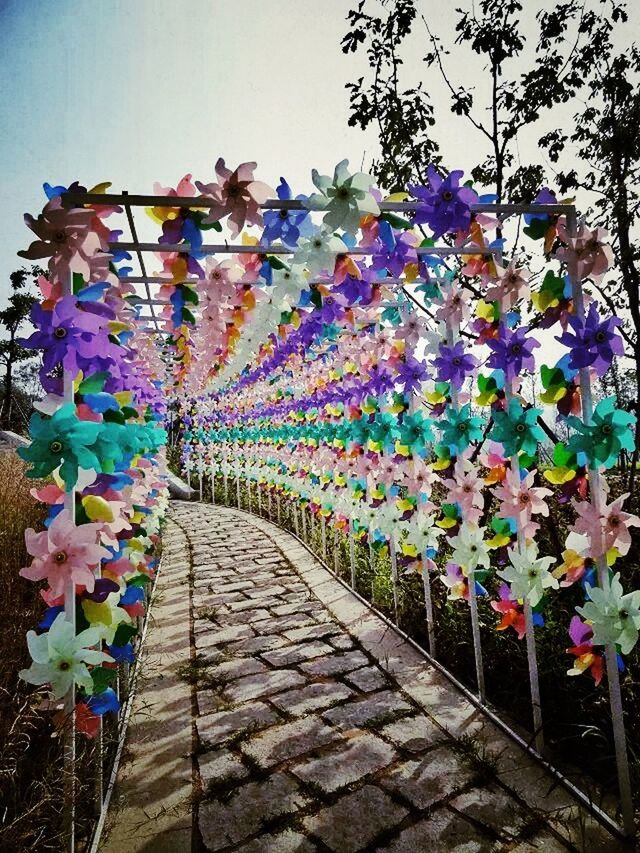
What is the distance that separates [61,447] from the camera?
177 cm

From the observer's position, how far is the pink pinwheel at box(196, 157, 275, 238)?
2057 mm

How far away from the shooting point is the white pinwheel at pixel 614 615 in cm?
193

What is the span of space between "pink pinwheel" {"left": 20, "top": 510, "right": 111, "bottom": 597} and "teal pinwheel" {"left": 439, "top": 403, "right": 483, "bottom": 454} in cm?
201

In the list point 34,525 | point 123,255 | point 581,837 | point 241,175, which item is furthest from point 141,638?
point 241,175

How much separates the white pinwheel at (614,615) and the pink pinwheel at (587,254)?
4.08ft

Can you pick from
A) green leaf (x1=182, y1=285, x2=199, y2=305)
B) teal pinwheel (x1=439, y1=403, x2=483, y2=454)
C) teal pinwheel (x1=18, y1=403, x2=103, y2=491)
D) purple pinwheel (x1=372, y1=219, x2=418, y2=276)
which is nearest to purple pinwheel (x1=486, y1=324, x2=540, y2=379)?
teal pinwheel (x1=439, y1=403, x2=483, y2=454)

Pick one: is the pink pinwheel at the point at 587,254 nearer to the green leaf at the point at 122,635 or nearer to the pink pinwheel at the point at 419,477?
the pink pinwheel at the point at 419,477

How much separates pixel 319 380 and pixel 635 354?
304 centimetres

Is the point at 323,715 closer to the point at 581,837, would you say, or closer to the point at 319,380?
the point at 581,837

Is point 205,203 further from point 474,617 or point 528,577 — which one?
point 474,617

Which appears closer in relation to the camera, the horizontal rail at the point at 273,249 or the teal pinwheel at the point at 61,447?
the teal pinwheel at the point at 61,447

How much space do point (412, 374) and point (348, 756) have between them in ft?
7.65

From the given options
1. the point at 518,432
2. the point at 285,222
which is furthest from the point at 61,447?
the point at 518,432

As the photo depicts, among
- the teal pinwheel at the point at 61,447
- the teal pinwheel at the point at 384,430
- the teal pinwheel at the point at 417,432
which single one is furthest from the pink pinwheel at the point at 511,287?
the teal pinwheel at the point at 61,447
